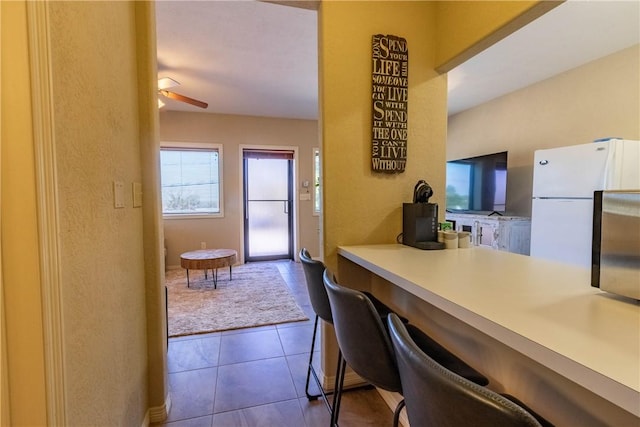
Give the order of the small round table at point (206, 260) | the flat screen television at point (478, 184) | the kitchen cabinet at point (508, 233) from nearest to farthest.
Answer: the small round table at point (206, 260), the kitchen cabinet at point (508, 233), the flat screen television at point (478, 184)

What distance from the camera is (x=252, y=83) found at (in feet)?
12.3

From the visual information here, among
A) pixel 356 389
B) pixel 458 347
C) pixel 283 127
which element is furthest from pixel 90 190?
pixel 283 127

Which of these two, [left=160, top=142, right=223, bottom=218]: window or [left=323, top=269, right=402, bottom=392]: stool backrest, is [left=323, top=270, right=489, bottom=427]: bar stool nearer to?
[left=323, top=269, right=402, bottom=392]: stool backrest

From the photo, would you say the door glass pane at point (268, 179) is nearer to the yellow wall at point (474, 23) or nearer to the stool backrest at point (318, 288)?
the yellow wall at point (474, 23)

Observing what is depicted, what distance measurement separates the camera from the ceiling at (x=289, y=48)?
235 centimetres

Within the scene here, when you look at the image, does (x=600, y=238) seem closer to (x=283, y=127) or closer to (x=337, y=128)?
(x=337, y=128)

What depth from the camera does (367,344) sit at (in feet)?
3.24

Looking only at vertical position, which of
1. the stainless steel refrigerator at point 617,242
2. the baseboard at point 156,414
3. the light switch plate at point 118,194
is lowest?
the baseboard at point 156,414

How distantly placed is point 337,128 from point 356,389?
160 centimetres

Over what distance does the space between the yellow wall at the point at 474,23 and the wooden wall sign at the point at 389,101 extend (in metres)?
0.24

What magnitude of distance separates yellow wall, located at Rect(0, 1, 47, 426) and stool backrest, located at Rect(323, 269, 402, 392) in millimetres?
816

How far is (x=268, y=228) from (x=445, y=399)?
205 inches

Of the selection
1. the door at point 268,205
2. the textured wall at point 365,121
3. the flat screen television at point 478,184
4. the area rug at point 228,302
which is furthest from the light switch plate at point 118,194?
the flat screen television at point 478,184

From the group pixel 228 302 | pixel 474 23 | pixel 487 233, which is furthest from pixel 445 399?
pixel 487 233
